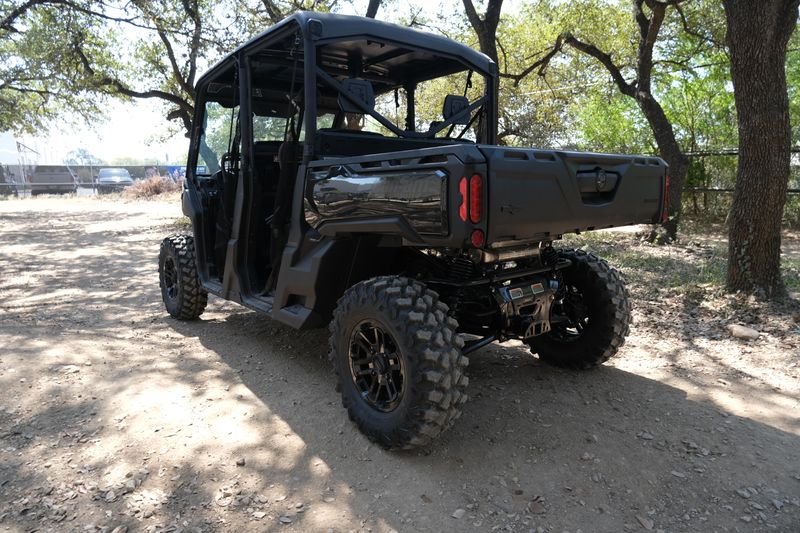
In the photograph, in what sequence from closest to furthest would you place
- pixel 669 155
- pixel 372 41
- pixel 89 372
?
pixel 372 41 < pixel 89 372 < pixel 669 155

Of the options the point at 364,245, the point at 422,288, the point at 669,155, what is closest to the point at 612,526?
the point at 422,288

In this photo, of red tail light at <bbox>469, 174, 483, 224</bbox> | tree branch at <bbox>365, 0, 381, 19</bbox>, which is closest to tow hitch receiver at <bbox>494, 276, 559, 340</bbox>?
red tail light at <bbox>469, 174, 483, 224</bbox>

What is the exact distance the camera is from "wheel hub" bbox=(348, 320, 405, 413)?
3.01m

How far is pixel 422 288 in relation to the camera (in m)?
2.96

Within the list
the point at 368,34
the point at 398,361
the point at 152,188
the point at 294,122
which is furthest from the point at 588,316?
the point at 152,188

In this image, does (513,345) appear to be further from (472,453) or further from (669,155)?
(669,155)

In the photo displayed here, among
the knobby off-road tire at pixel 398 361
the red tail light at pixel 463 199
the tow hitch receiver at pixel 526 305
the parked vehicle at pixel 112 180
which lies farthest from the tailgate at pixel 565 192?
the parked vehicle at pixel 112 180

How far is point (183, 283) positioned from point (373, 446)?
3.06m

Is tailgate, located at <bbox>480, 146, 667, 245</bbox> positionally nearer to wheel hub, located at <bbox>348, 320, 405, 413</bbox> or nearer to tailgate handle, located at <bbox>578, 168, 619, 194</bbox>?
tailgate handle, located at <bbox>578, 168, 619, 194</bbox>

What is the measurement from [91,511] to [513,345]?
3.29 metres

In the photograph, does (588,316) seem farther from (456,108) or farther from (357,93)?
(357,93)

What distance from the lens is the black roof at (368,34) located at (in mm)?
3549

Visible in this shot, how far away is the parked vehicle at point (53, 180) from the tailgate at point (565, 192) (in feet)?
116

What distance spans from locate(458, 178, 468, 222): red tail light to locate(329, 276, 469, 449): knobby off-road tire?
0.54 meters
